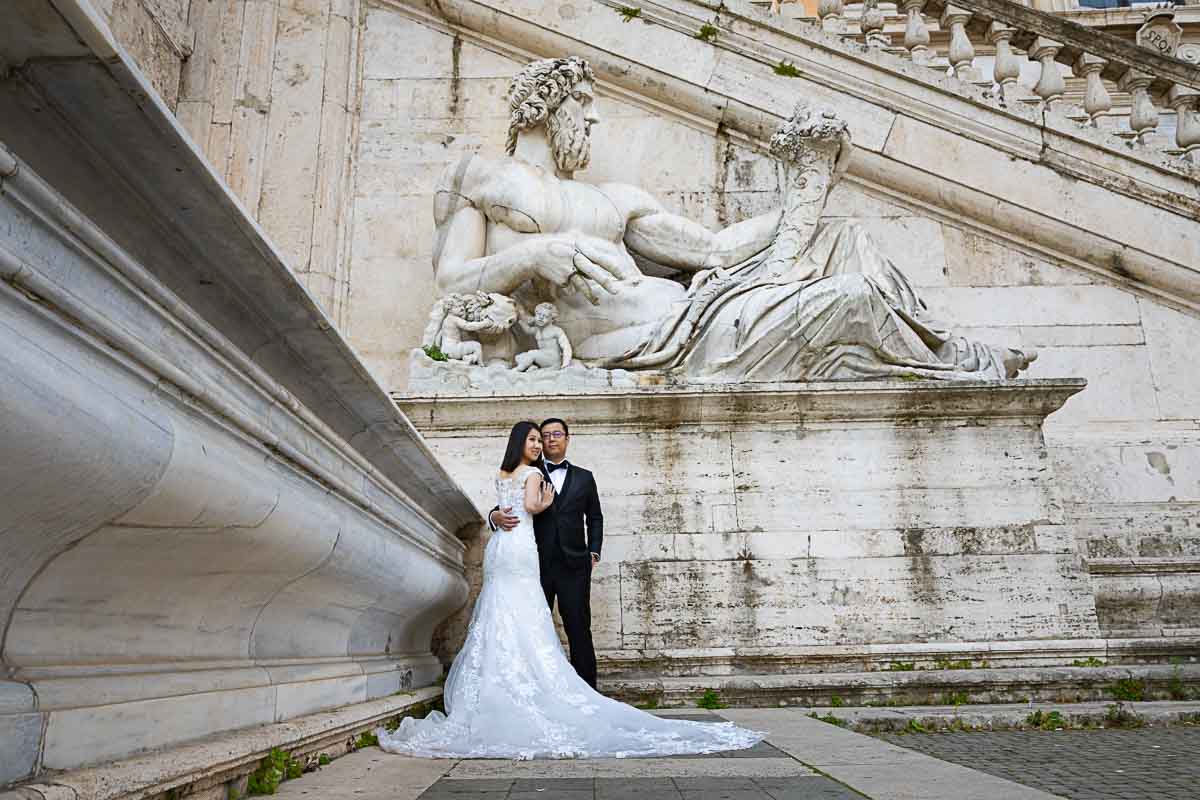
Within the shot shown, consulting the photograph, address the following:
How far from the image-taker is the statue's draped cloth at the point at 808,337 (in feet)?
18.2

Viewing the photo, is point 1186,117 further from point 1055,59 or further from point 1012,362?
point 1012,362

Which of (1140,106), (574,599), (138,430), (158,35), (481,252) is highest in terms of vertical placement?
(158,35)

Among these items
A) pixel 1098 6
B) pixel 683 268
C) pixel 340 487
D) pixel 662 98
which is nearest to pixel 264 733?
pixel 340 487

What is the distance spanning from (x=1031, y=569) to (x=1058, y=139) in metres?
4.30

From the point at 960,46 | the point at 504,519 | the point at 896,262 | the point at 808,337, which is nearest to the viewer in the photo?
the point at 504,519

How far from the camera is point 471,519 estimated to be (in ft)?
16.4

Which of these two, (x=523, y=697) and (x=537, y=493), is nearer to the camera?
(x=523, y=697)

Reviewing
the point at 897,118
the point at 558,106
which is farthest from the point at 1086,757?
the point at 897,118

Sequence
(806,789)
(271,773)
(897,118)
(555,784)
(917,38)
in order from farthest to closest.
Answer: (917,38) < (897,118) < (555,784) < (806,789) < (271,773)

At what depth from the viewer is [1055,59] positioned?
27.2 ft

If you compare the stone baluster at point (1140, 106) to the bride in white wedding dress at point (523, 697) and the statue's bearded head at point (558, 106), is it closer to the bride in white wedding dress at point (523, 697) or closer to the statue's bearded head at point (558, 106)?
the statue's bearded head at point (558, 106)

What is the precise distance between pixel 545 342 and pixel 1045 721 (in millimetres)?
3464

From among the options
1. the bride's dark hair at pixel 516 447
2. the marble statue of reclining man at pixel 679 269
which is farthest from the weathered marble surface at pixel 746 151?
the bride's dark hair at pixel 516 447

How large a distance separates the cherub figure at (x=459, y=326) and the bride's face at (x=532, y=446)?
1306 mm
